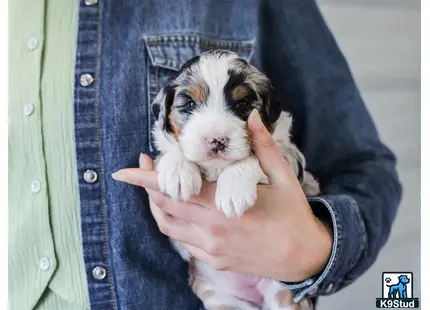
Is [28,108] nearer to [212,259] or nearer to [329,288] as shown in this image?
[212,259]

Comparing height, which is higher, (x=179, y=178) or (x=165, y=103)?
(x=165, y=103)

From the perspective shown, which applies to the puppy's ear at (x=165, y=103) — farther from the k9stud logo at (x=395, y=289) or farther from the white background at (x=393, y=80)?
the k9stud logo at (x=395, y=289)

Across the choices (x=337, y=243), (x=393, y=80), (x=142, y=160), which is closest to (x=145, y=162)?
(x=142, y=160)

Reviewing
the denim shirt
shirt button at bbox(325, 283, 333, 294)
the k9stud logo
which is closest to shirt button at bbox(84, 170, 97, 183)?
the denim shirt

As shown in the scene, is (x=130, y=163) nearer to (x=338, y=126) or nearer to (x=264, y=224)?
(x=264, y=224)

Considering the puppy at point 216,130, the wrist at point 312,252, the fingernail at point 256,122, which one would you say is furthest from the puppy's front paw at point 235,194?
the wrist at point 312,252

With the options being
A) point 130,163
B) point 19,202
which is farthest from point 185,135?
point 19,202
